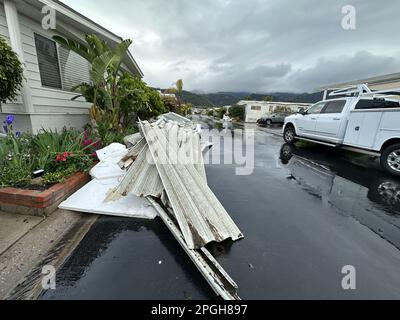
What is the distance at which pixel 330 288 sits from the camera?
69.1 inches

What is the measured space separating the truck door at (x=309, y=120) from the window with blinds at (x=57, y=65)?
9.09 metres

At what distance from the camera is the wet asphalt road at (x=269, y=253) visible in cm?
171

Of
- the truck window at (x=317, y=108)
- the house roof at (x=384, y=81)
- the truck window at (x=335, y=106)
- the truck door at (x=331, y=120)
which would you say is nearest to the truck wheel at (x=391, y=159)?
the truck door at (x=331, y=120)

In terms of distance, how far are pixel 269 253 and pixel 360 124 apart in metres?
5.54

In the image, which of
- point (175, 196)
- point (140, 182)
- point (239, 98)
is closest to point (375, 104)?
point (175, 196)

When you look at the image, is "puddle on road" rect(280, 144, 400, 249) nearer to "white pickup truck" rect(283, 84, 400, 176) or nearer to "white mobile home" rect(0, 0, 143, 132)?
"white pickup truck" rect(283, 84, 400, 176)

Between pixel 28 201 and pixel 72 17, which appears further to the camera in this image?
pixel 72 17

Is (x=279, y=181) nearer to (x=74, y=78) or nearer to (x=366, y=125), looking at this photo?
(x=366, y=125)

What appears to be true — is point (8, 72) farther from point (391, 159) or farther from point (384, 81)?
point (384, 81)

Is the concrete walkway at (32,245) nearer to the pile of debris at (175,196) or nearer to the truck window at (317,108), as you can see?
the pile of debris at (175,196)

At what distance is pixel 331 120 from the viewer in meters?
6.51

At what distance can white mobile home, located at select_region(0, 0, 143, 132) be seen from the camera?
4.65 metres
